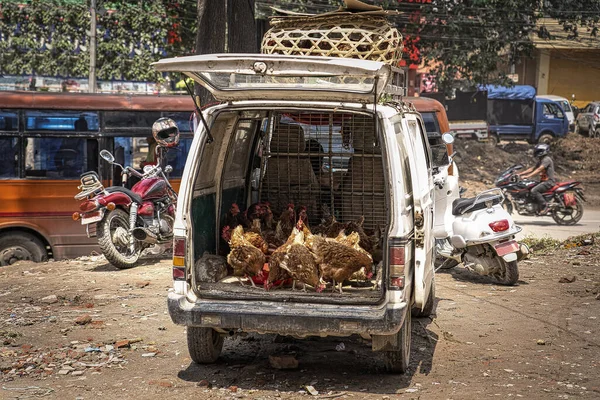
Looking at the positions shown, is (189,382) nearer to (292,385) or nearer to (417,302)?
(292,385)

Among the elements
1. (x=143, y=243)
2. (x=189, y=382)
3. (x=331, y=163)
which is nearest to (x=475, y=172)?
(x=143, y=243)

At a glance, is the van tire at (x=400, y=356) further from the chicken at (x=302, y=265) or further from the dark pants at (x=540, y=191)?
the dark pants at (x=540, y=191)

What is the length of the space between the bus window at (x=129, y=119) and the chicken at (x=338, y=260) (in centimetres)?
815

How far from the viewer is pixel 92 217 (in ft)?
34.6

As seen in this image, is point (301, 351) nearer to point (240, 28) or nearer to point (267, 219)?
point (267, 219)

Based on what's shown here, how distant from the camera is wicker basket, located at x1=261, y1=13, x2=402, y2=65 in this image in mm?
6707

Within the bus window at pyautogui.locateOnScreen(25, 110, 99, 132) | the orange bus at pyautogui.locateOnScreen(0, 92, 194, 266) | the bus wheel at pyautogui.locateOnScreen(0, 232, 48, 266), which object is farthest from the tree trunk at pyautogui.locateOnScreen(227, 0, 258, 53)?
the bus wheel at pyautogui.locateOnScreen(0, 232, 48, 266)

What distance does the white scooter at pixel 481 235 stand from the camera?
9.22 metres

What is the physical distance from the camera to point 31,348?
6.91m

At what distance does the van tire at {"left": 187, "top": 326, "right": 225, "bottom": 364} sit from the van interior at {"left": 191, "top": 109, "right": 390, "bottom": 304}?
1.26 feet

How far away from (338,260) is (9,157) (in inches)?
326

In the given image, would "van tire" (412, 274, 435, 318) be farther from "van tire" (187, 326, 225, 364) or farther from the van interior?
"van tire" (187, 326, 225, 364)

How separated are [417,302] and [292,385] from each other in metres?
1.07

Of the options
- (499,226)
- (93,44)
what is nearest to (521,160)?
(93,44)
